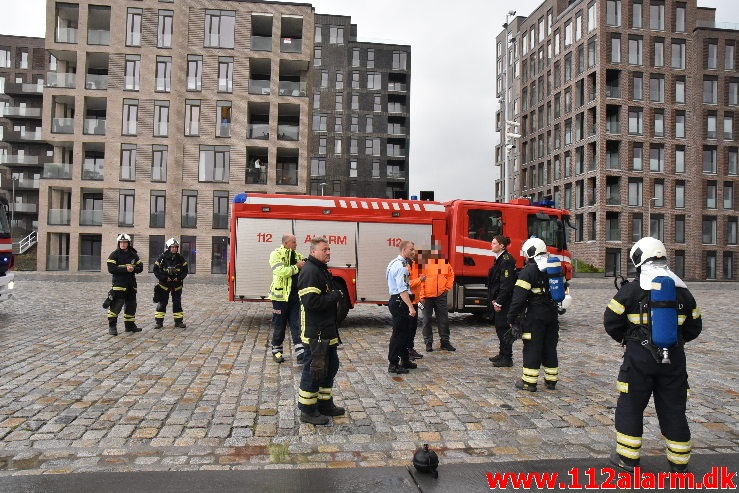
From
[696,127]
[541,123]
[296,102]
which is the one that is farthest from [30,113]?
[696,127]

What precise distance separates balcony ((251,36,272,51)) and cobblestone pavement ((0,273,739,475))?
32.7 meters

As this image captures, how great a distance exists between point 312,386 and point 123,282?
258 inches

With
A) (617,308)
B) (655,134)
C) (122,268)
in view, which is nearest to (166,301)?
(122,268)

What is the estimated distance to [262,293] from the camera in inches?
463

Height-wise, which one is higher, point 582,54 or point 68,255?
point 582,54

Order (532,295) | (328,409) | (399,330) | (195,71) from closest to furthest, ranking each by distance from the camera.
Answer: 1. (328,409)
2. (532,295)
3. (399,330)
4. (195,71)

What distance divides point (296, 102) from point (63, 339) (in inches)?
1257

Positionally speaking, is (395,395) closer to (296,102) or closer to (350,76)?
(296,102)

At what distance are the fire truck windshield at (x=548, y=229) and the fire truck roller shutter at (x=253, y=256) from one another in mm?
5883

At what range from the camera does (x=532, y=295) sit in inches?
268

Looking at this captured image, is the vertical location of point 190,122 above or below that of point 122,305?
above

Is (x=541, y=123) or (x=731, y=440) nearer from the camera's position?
(x=731, y=440)

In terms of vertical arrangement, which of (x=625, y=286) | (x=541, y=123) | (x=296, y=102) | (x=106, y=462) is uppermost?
(x=541, y=123)

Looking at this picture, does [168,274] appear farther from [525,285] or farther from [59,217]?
[59,217]
